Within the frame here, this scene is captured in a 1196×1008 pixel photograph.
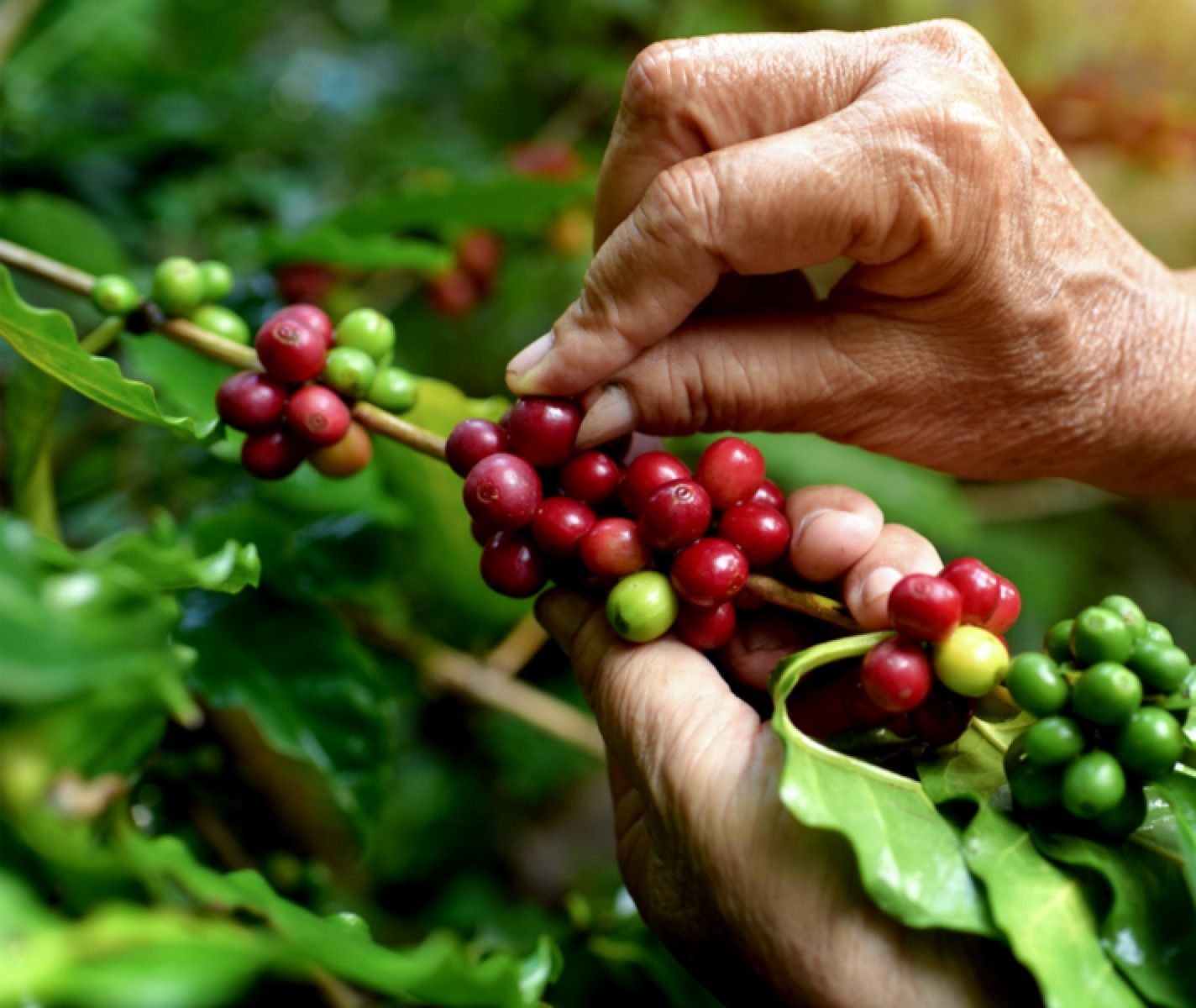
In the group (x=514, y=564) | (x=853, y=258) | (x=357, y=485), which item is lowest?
(x=357, y=485)

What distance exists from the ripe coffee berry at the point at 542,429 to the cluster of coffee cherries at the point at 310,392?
192mm

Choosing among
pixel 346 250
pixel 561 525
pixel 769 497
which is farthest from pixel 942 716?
pixel 346 250

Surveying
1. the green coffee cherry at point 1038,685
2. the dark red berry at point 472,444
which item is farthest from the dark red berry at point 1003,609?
the dark red berry at point 472,444

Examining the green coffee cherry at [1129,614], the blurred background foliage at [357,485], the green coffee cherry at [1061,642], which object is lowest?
the blurred background foliage at [357,485]

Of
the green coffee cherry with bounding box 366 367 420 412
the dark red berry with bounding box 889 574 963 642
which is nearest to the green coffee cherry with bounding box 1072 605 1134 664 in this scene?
the dark red berry with bounding box 889 574 963 642

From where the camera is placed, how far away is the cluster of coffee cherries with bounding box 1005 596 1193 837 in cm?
74

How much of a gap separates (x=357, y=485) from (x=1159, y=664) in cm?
118

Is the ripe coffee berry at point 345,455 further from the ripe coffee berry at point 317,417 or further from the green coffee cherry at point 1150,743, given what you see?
the green coffee cherry at point 1150,743

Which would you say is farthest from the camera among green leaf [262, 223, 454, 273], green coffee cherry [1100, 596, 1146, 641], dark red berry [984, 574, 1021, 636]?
green leaf [262, 223, 454, 273]

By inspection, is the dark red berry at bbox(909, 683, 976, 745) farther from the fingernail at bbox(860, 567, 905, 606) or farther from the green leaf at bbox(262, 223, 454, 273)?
the green leaf at bbox(262, 223, 454, 273)

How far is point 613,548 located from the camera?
0.93 meters

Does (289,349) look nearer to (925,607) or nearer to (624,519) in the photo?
(624,519)

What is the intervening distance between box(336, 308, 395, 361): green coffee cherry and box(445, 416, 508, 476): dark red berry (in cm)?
19

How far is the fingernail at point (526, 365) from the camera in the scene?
1.05 m
